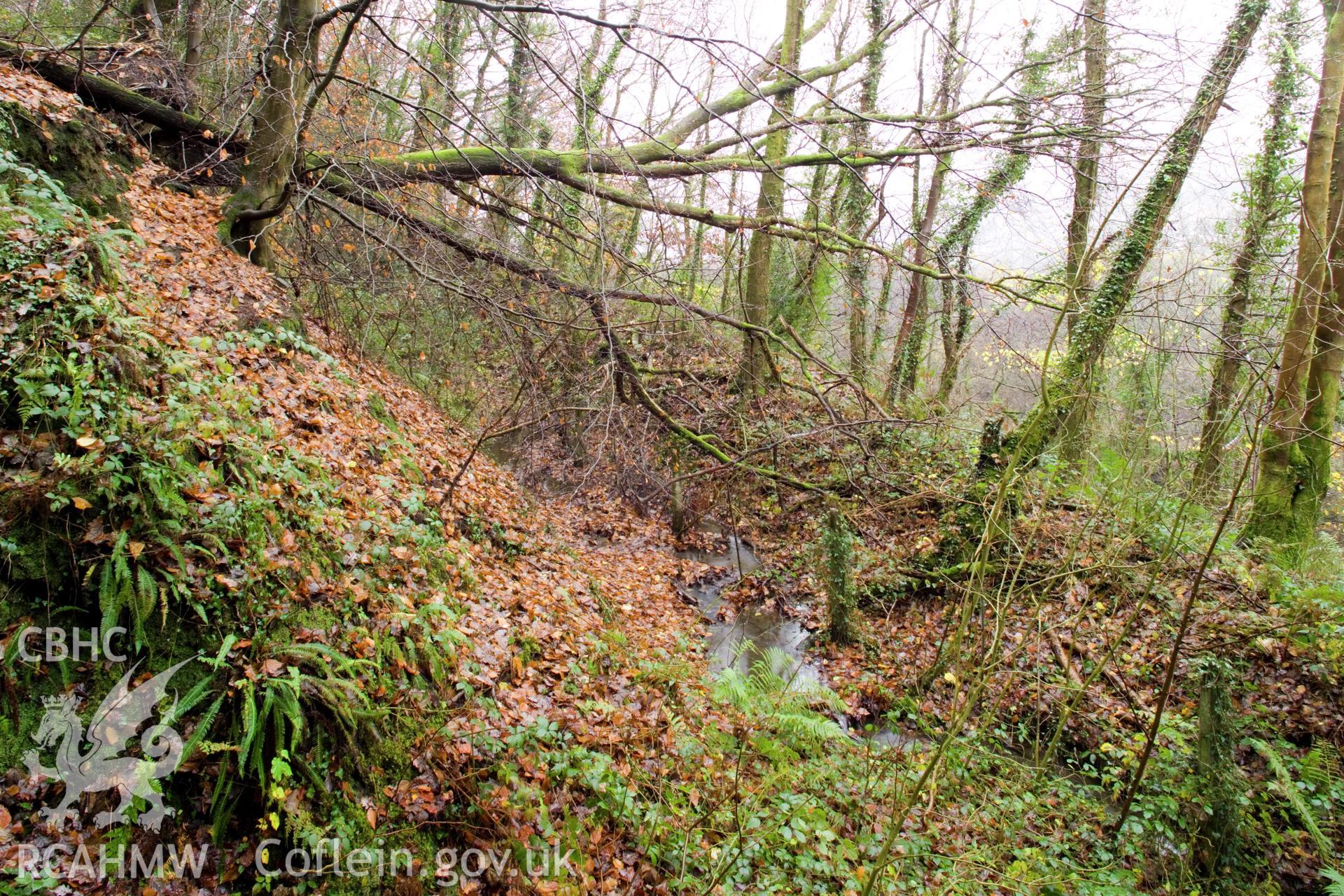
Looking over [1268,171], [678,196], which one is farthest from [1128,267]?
[678,196]

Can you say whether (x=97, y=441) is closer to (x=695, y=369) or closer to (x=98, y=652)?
(x=98, y=652)

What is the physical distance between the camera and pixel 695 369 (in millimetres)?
10828

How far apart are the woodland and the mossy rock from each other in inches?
1.7

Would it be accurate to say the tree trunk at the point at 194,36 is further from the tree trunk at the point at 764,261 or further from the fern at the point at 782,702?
the fern at the point at 782,702

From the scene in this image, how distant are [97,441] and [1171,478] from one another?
700 centimetres

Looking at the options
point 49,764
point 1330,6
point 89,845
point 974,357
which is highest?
point 1330,6

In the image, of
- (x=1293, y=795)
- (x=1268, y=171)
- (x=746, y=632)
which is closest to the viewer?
(x=1293, y=795)

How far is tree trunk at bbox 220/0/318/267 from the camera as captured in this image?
601 cm

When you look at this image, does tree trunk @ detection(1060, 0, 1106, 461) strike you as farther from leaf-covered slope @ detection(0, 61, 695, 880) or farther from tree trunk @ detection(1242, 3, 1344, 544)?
leaf-covered slope @ detection(0, 61, 695, 880)

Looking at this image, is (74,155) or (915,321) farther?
(915,321)

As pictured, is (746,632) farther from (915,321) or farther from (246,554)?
(915,321)

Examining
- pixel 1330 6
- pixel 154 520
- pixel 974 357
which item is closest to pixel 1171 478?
pixel 154 520

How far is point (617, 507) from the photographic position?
11250 millimetres

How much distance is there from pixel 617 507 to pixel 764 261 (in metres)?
5.46
